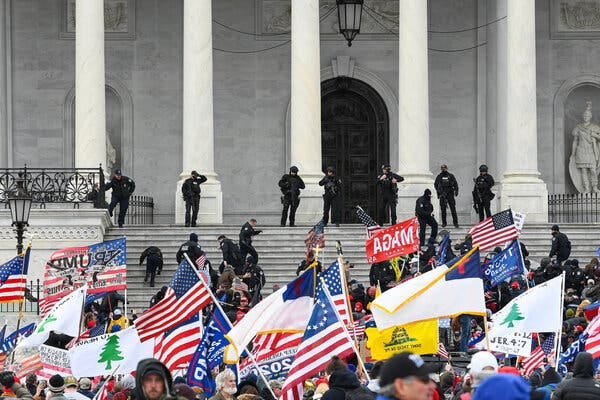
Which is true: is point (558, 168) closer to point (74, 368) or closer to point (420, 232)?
point (420, 232)

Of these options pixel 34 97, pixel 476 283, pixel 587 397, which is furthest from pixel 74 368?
pixel 34 97

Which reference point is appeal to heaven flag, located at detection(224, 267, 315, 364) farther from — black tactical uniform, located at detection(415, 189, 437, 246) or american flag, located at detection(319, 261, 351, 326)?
black tactical uniform, located at detection(415, 189, 437, 246)

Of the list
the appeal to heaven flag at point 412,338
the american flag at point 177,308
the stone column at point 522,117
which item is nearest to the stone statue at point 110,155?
the stone column at point 522,117

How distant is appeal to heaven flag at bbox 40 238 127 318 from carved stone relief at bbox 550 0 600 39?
26364mm

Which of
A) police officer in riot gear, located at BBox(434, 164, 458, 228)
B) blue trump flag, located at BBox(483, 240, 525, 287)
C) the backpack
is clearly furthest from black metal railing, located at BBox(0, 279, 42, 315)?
the backpack

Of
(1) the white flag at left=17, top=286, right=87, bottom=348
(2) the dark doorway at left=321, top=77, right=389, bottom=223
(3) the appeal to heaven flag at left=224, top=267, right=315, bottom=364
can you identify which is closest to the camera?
(3) the appeal to heaven flag at left=224, top=267, right=315, bottom=364

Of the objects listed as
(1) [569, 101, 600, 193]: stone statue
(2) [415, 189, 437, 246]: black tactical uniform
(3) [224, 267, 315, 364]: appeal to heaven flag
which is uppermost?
(1) [569, 101, 600, 193]: stone statue

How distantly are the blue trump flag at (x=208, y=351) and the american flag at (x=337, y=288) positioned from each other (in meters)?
1.30

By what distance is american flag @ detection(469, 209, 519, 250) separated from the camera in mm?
31989

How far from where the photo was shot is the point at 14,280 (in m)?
25.4

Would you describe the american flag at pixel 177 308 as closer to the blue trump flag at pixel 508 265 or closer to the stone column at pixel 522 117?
the blue trump flag at pixel 508 265

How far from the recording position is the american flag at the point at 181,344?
2027cm

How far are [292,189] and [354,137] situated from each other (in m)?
9.50

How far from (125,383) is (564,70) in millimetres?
36618
